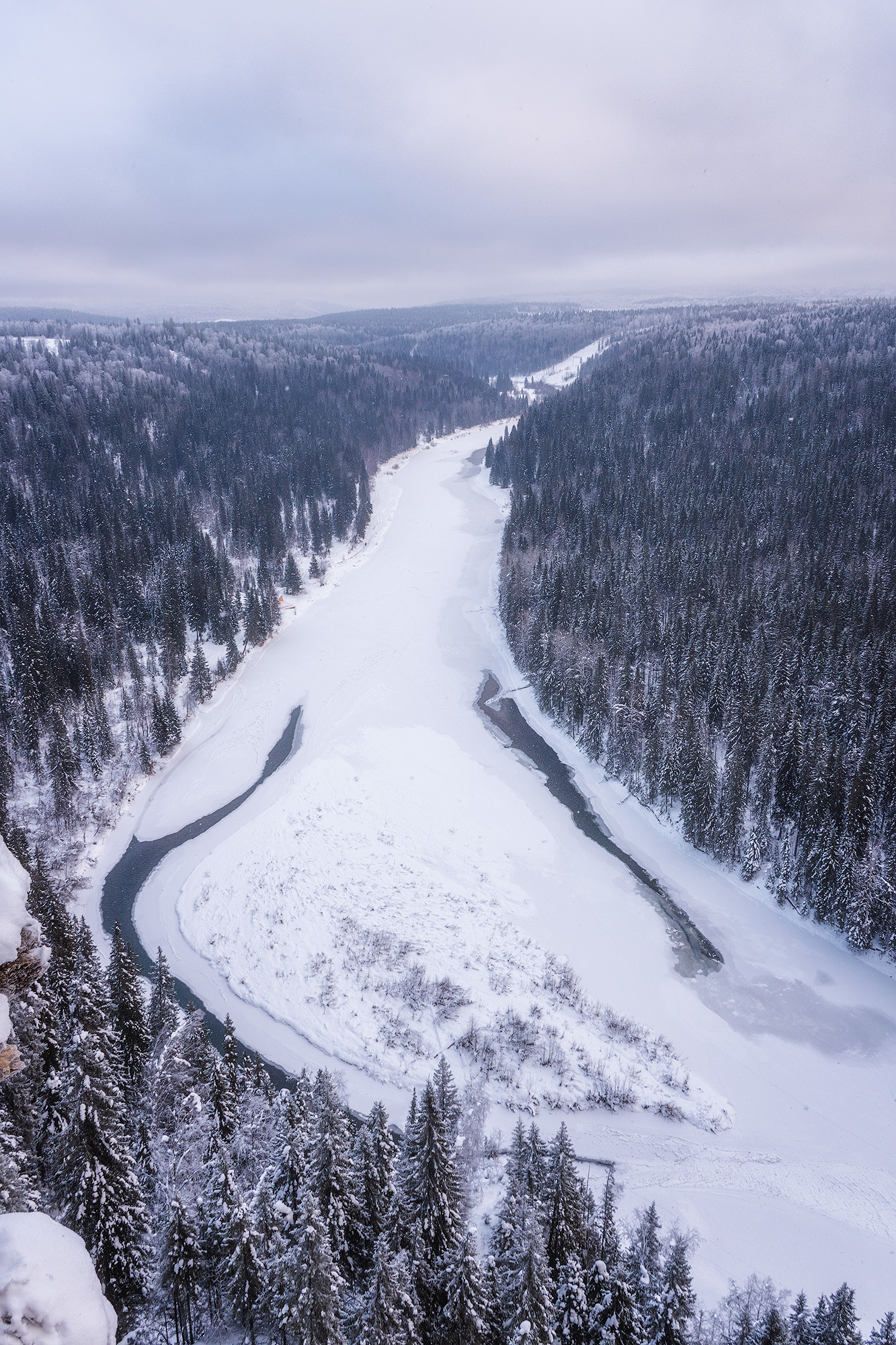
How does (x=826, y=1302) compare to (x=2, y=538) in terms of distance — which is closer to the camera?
(x=826, y=1302)

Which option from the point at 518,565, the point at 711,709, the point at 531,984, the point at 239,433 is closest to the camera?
the point at 531,984

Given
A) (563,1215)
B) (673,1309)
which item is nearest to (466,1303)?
(563,1215)

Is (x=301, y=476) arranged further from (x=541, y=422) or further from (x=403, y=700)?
(x=403, y=700)

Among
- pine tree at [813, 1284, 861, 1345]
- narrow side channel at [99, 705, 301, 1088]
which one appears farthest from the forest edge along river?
pine tree at [813, 1284, 861, 1345]

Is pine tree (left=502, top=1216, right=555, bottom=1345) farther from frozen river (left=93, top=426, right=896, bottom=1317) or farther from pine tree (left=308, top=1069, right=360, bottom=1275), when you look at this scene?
frozen river (left=93, top=426, right=896, bottom=1317)

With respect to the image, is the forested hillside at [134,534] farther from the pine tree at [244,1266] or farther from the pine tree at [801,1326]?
the pine tree at [801,1326]

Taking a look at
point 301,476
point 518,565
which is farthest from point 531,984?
point 301,476
